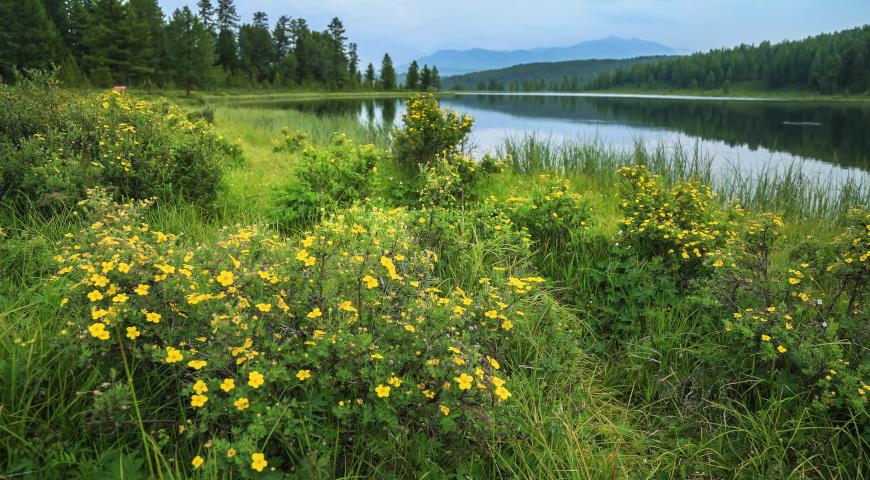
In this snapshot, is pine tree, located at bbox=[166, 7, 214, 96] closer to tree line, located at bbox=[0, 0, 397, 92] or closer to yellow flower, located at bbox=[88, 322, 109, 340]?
tree line, located at bbox=[0, 0, 397, 92]

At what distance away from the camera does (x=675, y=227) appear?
13.7 feet

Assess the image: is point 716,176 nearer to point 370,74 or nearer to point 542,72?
point 370,74

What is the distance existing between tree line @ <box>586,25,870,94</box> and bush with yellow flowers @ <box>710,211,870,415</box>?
68558 mm

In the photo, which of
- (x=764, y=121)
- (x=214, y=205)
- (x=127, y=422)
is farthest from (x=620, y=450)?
(x=764, y=121)

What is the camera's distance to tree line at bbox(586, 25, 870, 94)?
Result: 183ft

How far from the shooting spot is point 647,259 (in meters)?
4.41

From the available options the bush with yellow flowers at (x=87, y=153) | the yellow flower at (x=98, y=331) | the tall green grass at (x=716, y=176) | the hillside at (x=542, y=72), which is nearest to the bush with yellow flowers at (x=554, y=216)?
the tall green grass at (x=716, y=176)

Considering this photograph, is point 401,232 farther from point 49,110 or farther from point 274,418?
point 49,110

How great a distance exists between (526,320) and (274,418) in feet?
6.50

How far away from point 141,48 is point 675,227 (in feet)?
168

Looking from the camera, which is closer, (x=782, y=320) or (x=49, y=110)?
(x=782, y=320)

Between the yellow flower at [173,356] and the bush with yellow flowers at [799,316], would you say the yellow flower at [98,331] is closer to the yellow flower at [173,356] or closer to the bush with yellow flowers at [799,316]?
the yellow flower at [173,356]

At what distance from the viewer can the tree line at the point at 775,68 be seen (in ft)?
183

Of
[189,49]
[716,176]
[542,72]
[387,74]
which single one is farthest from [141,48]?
[542,72]
